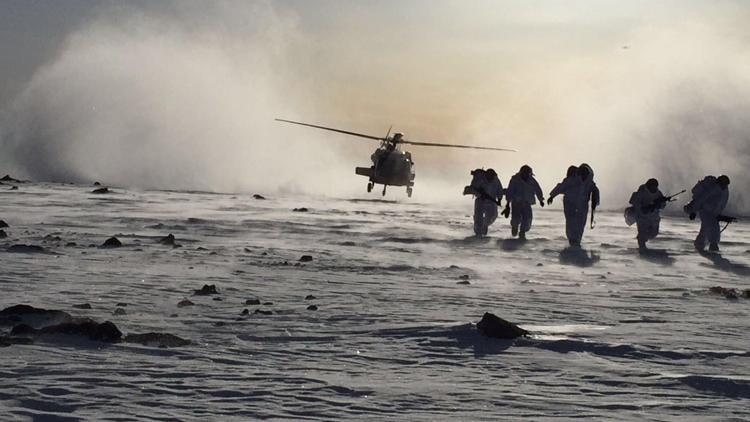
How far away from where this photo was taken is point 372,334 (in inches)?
389

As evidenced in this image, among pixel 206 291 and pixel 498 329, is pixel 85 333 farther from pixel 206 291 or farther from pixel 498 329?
pixel 206 291

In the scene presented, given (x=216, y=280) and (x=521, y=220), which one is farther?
(x=521, y=220)

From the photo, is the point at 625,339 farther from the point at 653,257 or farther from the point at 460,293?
the point at 653,257

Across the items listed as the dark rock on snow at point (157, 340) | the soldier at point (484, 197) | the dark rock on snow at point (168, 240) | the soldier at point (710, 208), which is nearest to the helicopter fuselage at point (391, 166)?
the soldier at point (484, 197)

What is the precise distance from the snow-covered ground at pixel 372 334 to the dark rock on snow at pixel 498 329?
0.12 m

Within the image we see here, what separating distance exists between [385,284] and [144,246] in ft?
17.5

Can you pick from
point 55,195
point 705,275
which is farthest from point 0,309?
point 55,195

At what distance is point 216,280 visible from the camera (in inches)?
543

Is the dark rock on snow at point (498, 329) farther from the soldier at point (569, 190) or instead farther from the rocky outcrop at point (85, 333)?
the soldier at point (569, 190)

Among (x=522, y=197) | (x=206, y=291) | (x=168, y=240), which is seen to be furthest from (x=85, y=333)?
(x=522, y=197)

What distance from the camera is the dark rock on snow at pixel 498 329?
966cm

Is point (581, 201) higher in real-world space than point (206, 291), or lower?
higher

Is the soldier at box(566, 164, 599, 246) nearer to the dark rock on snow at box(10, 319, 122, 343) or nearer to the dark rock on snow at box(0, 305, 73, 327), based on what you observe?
the dark rock on snow at box(0, 305, 73, 327)

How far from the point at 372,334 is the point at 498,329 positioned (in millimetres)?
1089
